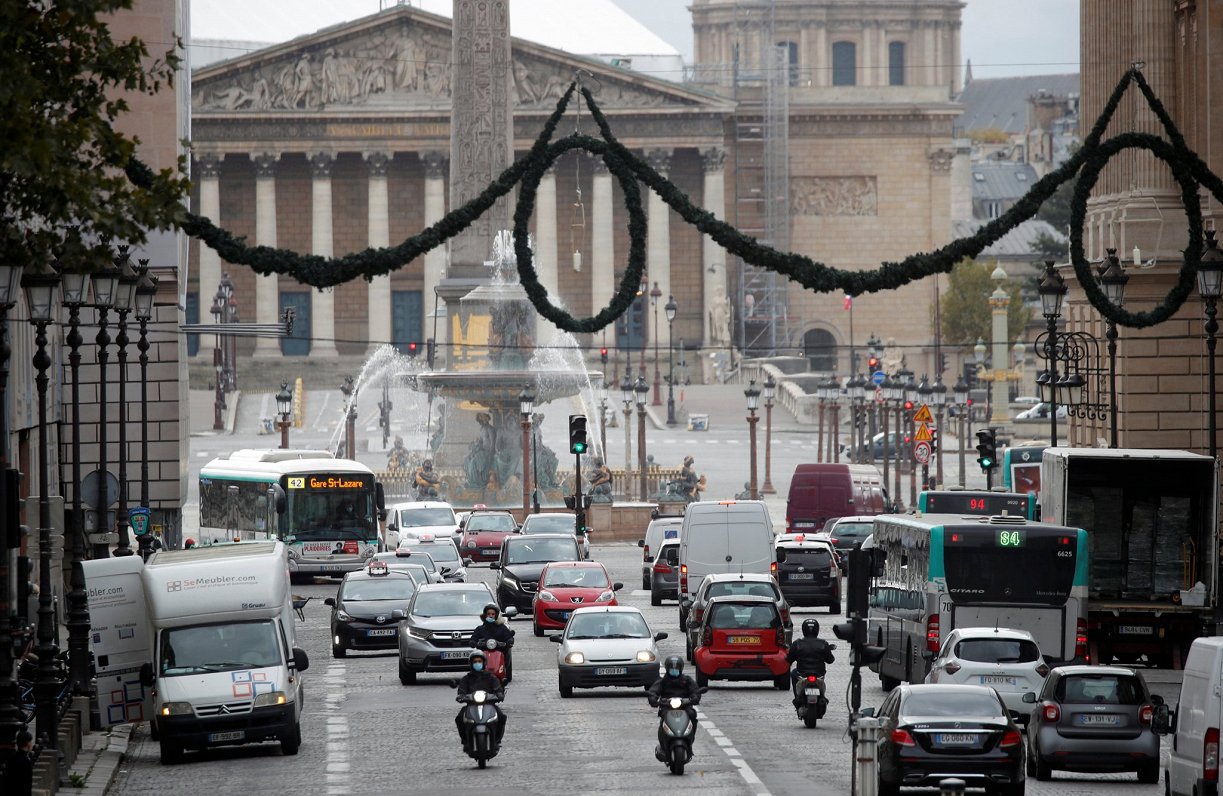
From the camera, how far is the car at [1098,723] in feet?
74.2

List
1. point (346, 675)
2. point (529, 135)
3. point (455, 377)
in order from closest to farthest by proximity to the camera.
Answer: point (346, 675), point (455, 377), point (529, 135)

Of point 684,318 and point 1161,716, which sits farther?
point 684,318

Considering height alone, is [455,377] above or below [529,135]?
below

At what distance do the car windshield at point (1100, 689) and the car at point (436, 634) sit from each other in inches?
411

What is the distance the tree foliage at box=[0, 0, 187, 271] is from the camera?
688 inches

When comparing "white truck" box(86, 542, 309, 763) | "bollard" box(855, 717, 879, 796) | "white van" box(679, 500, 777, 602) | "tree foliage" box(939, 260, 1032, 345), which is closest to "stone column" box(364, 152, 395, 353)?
"tree foliage" box(939, 260, 1032, 345)

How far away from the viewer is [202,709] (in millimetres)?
25359

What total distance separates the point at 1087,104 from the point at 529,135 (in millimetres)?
78293

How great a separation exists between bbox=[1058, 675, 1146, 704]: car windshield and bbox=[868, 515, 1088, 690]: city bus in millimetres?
5893

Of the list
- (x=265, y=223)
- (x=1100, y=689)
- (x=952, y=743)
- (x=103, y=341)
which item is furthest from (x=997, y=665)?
(x=265, y=223)

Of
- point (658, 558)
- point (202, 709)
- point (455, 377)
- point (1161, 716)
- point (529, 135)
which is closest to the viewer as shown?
point (1161, 716)

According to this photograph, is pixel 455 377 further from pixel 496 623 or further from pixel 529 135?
pixel 529 135

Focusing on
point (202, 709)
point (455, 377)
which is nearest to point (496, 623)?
point (202, 709)

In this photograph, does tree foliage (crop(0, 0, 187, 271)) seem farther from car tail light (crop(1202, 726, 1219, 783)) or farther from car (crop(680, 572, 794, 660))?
car (crop(680, 572, 794, 660))
